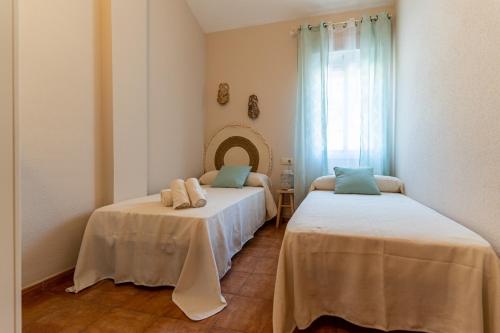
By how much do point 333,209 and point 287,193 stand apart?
159 centimetres

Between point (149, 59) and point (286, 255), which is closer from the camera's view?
A: point (286, 255)

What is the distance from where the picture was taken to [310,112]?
3.55 meters

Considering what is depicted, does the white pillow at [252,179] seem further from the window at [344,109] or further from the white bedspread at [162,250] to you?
the white bedspread at [162,250]

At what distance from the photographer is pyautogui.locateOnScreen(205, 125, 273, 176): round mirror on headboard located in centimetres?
392

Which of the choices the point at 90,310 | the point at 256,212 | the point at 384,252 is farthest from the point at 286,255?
the point at 256,212

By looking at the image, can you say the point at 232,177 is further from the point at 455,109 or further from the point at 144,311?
the point at 455,109

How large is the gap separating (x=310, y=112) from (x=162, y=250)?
2.48 meters

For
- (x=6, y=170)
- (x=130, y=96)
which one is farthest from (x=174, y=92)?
(x=6, y=170)

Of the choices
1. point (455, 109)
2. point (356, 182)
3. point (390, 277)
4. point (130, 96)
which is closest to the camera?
point (390, 277)

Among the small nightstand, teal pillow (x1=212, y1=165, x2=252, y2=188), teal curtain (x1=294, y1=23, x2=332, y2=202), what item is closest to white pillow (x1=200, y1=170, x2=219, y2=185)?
teal pillow (x1=212, y1=165, x2=252, y2=188)

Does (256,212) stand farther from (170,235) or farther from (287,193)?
(170,235)

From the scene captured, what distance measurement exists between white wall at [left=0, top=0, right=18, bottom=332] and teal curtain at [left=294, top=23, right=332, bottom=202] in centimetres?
300

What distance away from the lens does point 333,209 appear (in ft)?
6.65

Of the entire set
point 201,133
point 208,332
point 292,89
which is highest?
point 292,89
